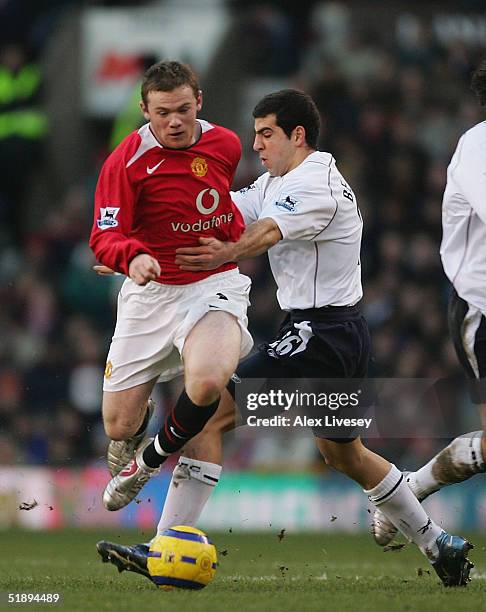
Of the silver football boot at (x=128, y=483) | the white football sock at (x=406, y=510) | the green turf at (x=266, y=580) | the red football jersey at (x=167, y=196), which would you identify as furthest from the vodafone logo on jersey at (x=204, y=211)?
the green turf at (x=266, y=580)

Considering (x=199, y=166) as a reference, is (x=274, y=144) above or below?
above

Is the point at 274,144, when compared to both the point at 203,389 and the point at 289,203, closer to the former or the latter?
the point at 289,203

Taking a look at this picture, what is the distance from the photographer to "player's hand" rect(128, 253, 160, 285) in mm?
6316

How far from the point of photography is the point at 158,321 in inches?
280

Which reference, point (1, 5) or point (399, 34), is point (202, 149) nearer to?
point (399, 34)

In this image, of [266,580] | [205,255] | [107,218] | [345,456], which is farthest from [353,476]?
[107,218]

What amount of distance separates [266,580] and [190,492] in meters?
0.76

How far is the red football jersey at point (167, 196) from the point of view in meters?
6.81

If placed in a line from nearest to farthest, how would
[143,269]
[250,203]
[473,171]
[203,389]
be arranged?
[473,171] → [143,269] → [203,389] → [250,203]

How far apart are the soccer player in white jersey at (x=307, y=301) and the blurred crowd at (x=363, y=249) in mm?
3710

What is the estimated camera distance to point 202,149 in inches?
278

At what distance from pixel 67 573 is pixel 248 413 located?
137cm

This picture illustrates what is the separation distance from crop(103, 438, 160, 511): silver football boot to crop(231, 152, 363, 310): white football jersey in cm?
112

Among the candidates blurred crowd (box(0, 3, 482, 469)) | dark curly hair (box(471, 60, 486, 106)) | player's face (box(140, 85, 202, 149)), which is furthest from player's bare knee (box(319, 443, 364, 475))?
Answer: blurred crowd (box(0, 3, 482, 469))
